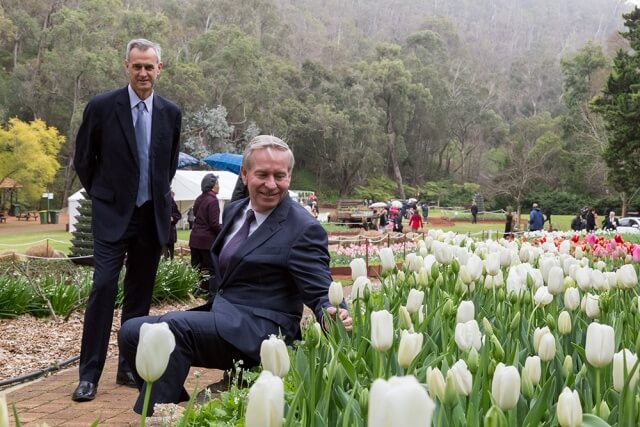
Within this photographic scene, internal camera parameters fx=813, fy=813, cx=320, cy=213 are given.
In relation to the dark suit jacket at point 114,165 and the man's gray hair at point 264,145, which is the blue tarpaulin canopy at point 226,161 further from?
the man's gray hair at point 264,145

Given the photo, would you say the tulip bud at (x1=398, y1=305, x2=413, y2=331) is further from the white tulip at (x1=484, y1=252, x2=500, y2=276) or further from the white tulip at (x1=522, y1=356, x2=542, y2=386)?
the white tulip at (x1=484, y1=252, x2=500, y2=276)

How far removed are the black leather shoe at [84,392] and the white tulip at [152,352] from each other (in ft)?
8.05

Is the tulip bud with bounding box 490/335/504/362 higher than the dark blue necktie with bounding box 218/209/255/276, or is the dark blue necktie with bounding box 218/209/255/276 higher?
the dark blue necktie with bounding box 218/209/255/276

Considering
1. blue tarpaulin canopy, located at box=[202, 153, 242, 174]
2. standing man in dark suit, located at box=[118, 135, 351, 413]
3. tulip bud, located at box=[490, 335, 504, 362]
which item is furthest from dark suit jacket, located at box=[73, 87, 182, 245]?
blue tarpaulin canopy, located at box=[202, 153, 242, 174]

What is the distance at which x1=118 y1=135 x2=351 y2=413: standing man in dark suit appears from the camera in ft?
9.78

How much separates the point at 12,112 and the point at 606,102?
104ft

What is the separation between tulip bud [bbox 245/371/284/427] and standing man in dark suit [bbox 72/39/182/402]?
2736 millimetres

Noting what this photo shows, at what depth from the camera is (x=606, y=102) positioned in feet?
77.6

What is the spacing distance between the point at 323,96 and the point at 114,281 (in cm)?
5238

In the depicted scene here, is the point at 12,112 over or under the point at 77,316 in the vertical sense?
over

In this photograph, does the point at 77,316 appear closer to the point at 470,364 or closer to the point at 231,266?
the point at 231,266

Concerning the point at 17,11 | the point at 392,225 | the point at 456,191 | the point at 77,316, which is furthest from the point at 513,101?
the point at 77,316

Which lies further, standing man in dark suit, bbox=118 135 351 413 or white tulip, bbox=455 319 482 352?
standing man in dark suit, bbox=118 135 351 413

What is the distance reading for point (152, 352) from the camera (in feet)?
4.62
